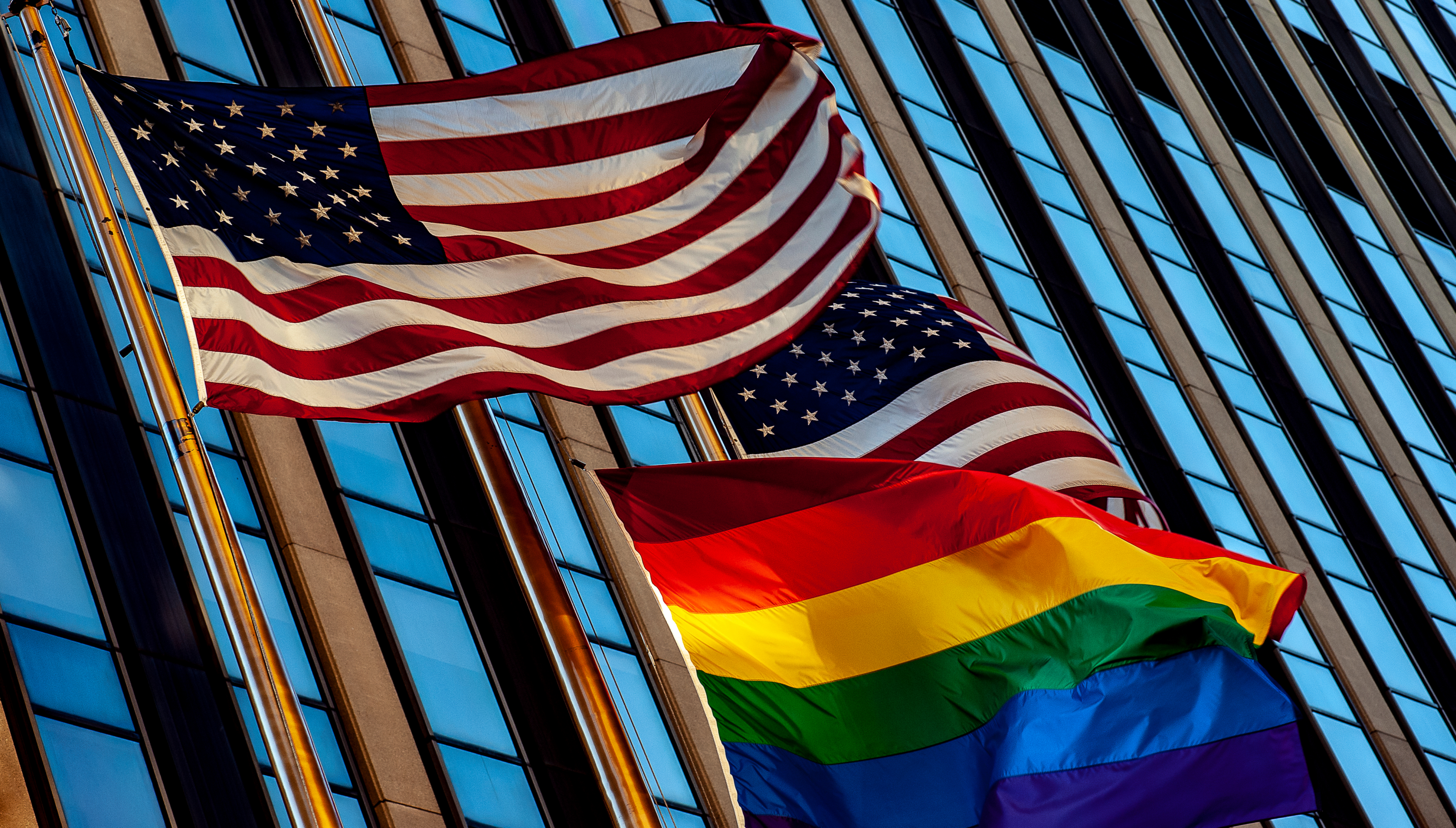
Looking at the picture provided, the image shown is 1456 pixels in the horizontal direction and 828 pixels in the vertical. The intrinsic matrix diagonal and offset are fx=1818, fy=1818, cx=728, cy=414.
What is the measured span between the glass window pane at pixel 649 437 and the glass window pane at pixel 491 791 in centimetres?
516

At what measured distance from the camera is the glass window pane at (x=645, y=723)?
685 inches

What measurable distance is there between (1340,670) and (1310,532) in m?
3.09

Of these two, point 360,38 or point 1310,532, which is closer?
point 360,38

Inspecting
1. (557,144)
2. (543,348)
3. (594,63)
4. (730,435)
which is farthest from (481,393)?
(730,435)

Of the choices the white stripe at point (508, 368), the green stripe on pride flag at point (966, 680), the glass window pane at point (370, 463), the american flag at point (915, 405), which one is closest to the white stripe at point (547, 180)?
the white stripe at point (508, 368)

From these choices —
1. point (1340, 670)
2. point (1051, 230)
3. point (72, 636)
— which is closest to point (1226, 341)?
point (1051, 230)

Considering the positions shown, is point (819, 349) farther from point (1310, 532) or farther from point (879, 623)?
point (1310, 532)

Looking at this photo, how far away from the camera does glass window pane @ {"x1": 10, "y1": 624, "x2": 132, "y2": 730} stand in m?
13.4

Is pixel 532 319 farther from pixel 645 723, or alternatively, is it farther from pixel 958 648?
pixel 645 723

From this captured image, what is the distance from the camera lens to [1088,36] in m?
37.4

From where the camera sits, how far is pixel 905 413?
1620cm

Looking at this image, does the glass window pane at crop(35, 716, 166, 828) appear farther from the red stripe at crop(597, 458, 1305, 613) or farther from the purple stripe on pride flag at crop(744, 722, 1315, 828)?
the purple stripe on pride flag at crop(744, 722, 1315, 828)

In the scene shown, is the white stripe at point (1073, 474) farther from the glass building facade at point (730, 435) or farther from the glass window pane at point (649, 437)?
the glass window pane at point (649, 437)

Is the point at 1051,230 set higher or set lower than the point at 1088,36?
lower
